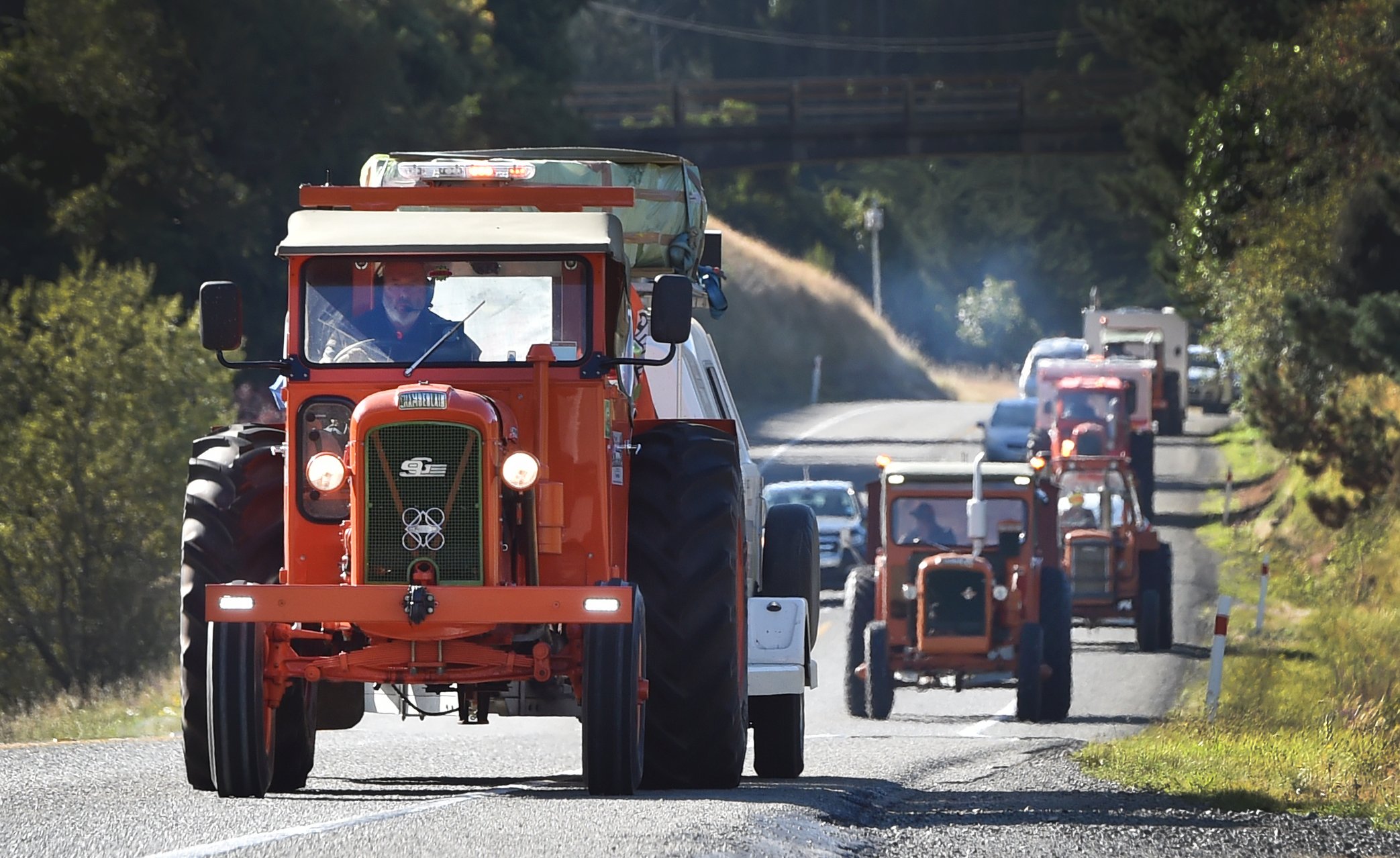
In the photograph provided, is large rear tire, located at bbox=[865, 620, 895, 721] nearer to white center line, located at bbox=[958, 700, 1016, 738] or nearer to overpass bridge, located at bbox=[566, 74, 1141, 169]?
white center line, located at bbox=[958, 700, 1016, 738]

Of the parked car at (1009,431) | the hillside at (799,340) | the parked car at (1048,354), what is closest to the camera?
the parked car at (1009,431)

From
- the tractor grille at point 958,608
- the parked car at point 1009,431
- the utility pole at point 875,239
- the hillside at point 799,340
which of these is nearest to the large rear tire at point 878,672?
the tractor grille at point 958,608

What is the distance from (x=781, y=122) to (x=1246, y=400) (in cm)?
2109

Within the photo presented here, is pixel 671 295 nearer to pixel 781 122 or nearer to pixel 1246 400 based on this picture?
pixel 1246 400

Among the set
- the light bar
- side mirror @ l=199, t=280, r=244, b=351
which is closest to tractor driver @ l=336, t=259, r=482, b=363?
side mirror @ l=199, t=280, r=244, b=351

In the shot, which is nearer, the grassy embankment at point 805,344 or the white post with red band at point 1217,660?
the white post with red band at point 1217,660

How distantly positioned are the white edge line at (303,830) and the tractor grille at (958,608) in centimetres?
1244

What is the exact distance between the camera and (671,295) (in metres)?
10.7

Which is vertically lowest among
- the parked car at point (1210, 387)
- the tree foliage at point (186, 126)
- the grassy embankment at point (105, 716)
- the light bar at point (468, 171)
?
the grassy embankment at point (105, 716)

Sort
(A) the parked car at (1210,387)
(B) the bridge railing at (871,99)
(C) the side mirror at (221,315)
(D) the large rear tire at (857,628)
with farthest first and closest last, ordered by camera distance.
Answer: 1. (B) the bridge railing at (871,99)
2. (A) the parked car at (1210,387)
3. (D) the large rear tire at (857,628)
4. (C) the side mirror at (221,315)

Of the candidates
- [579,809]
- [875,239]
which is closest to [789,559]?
[579,809]

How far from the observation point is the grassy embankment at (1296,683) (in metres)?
13.7

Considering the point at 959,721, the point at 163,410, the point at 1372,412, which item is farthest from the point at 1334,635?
the point at 163,410

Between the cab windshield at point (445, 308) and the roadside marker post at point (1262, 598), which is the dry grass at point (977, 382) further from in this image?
the cab windshield at point (445, 308)
